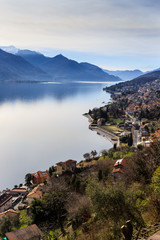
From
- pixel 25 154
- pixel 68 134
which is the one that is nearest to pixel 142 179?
pixel 25 154

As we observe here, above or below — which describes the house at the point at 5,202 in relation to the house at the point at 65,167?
below

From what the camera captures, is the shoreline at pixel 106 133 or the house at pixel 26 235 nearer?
the house at pixel 26 235

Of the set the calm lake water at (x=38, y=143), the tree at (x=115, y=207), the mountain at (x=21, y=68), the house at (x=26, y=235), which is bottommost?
the calm lake water at (x=38, y=143)

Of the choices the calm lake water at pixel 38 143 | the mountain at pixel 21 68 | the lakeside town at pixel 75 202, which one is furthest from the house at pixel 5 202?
the mountain at pixel 21 68

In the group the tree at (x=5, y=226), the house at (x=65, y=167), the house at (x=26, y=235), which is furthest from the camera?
the house at (x=65, y=167)

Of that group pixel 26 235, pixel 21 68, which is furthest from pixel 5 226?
pixel 21 68

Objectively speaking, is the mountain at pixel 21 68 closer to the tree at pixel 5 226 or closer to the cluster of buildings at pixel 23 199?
the cluster of buildings at pixel 23 199

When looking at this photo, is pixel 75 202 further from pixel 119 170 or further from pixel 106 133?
pixel 106 133

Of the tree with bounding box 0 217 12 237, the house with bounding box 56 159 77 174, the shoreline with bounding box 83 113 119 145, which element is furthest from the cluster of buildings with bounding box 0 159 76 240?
the shoreline with bounding box 83 113 119 145

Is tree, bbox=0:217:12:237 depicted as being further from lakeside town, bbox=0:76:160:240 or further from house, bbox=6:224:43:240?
house, bbox=6:224:43:240

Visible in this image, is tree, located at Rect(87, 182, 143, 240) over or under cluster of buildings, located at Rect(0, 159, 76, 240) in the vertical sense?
over

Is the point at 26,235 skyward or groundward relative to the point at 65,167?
skyward
